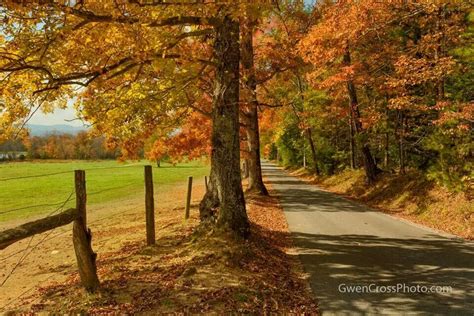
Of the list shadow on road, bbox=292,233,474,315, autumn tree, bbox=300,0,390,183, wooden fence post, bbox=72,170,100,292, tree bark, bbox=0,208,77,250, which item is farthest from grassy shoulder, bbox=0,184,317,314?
autumn tree, bbox=300,0,390,183

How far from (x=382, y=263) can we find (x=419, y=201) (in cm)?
796

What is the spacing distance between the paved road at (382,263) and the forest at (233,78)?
148 centimetres

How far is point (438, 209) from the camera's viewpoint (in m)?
13.0

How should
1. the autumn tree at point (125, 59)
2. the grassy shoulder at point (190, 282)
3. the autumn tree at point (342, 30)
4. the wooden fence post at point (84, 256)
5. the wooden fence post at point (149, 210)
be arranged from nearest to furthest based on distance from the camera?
the grassy shoulder at point (190, 282) < the wooden fence post at point (84, 256) < the autumn tree at point (125, 59) < the wooden fence post at point (149, 210) < the autumn tree at point (342, 30)

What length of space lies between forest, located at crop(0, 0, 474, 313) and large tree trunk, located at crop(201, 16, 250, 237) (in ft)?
0.08

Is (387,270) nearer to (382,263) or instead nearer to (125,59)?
(382,263)

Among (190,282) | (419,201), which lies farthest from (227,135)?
(419,201)

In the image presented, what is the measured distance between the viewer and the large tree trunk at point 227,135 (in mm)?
7996

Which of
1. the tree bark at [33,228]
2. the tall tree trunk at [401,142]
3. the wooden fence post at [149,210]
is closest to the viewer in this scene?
the tree bark at [33,228]

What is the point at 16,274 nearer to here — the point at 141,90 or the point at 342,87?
the point at 141,90

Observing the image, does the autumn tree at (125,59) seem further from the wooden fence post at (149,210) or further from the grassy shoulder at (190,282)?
the wooden fence post at (149,210)

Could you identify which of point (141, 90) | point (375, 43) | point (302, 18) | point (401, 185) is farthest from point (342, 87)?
point (141, 90)

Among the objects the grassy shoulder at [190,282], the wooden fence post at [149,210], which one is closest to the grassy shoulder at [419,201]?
the grassy shoulder at [190,282]

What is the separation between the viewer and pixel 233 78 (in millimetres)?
8156
